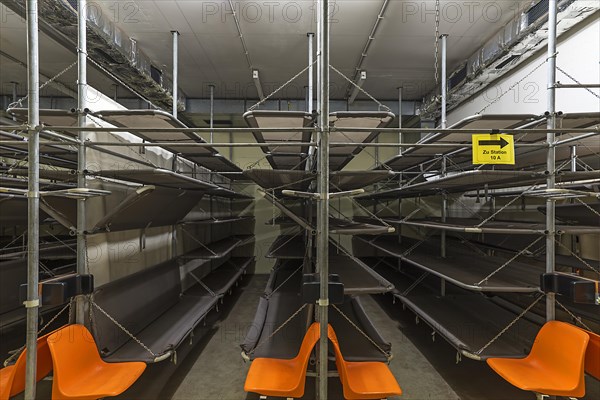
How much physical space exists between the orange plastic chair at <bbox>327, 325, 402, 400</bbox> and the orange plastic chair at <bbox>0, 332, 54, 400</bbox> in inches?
72.8

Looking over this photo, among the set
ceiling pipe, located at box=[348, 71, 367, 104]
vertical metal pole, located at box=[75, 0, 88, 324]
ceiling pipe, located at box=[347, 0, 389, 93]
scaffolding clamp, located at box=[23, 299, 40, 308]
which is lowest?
scaffolding clamp, located at box=[23, 299, 40, 308]

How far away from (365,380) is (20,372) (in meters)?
2.11

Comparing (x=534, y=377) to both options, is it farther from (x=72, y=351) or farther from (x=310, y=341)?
(x=72, y=351)

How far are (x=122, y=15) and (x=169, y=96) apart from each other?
1.08 metres

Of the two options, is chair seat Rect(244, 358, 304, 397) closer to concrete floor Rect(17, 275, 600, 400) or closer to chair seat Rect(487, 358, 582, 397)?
concrete floor Rect(17, 275, 600, 400)

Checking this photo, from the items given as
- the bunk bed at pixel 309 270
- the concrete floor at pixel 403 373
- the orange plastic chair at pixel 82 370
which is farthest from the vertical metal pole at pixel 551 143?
the orange plastic chair at pixel 82 370

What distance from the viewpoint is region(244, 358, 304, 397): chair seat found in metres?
1.67

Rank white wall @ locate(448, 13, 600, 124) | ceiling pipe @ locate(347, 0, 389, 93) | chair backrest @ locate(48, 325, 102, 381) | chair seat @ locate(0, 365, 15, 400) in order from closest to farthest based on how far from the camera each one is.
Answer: chair seat @ locate(0, 365, 15, 400), chair backrest @ locate(48, 325, 102, 381), white wall @ locate(448, 13, 600, 124), ceiling pipe @ locate(347, 0, 389, 93)

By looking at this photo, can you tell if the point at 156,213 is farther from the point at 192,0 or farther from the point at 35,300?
the point at 192,0

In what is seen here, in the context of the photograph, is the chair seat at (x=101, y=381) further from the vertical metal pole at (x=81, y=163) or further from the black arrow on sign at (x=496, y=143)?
the black arrow on sign at (x=496, y=143)

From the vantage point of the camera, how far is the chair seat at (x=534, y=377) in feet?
5.49

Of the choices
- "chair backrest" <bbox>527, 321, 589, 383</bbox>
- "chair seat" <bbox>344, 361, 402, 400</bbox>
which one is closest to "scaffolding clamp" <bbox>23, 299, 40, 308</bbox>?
"chair seat" <bbox>344, 361, 402, 400</bbox>

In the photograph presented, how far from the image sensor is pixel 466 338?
2221 millimetres

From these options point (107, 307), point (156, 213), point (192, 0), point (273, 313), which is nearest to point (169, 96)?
point (192, 0)
